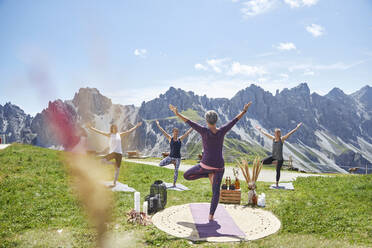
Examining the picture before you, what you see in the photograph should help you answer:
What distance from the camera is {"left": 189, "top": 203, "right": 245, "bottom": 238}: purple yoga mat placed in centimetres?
860

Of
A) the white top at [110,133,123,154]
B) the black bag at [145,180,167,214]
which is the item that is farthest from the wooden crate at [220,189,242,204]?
the white top at [110,133,123,154]

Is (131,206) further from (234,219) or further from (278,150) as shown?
(278,150)

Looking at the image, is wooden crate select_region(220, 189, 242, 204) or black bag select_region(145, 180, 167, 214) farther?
wooden crate select_region(220, 189, 242, 204)

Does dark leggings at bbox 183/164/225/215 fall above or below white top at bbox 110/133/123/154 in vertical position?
below

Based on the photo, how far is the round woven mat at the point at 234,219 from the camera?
27.9 feet

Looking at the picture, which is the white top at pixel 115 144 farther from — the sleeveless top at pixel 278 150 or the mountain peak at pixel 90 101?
the mountain peak at pixel 90 101

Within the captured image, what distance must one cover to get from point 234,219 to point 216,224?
1.03m

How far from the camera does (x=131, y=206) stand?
1124cm

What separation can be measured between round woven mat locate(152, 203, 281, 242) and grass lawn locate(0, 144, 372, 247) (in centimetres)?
33

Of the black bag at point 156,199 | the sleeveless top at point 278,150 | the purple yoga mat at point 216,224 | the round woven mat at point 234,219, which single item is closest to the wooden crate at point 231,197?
the round woven mat at point 234,219

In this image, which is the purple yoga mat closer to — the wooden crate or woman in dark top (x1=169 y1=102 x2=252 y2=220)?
the wooden crate

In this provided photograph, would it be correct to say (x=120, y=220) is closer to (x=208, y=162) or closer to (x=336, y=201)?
(x=208, y=162)

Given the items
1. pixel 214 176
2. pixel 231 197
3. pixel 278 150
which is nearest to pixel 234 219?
pixel 214 176

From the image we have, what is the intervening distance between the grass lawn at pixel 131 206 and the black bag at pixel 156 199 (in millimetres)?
1013
